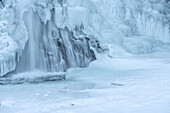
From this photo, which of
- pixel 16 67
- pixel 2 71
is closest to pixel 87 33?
pixel 16 67

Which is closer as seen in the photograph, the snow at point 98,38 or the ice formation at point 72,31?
the snow at point 98,38

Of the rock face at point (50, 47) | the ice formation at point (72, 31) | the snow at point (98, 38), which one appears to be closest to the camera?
the snow at point (98, 38)

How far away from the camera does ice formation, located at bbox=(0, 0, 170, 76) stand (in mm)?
8812

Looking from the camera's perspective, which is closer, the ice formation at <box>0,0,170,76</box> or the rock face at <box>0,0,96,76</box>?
the ice formation at <box>0,0,170,76</box>

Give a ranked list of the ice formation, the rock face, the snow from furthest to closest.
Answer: the rock face → the ice formation → the snow

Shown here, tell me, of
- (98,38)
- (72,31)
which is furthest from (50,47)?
(98,38)

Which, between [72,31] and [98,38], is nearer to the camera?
[72,31]

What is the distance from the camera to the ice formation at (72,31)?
881 cm

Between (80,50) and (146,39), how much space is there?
15.1ft

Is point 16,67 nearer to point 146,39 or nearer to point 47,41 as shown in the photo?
point 47,41

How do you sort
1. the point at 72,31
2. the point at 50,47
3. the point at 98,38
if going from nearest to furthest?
the point at 50,47 < the point at 72,31 < the point at 98,38

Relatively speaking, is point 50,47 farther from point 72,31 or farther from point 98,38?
point 98,38

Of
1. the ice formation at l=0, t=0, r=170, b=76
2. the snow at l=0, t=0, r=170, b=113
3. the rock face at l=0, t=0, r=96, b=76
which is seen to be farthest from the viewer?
the rock face at l=0, t=0, r=96, b=76

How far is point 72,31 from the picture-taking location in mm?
10148
